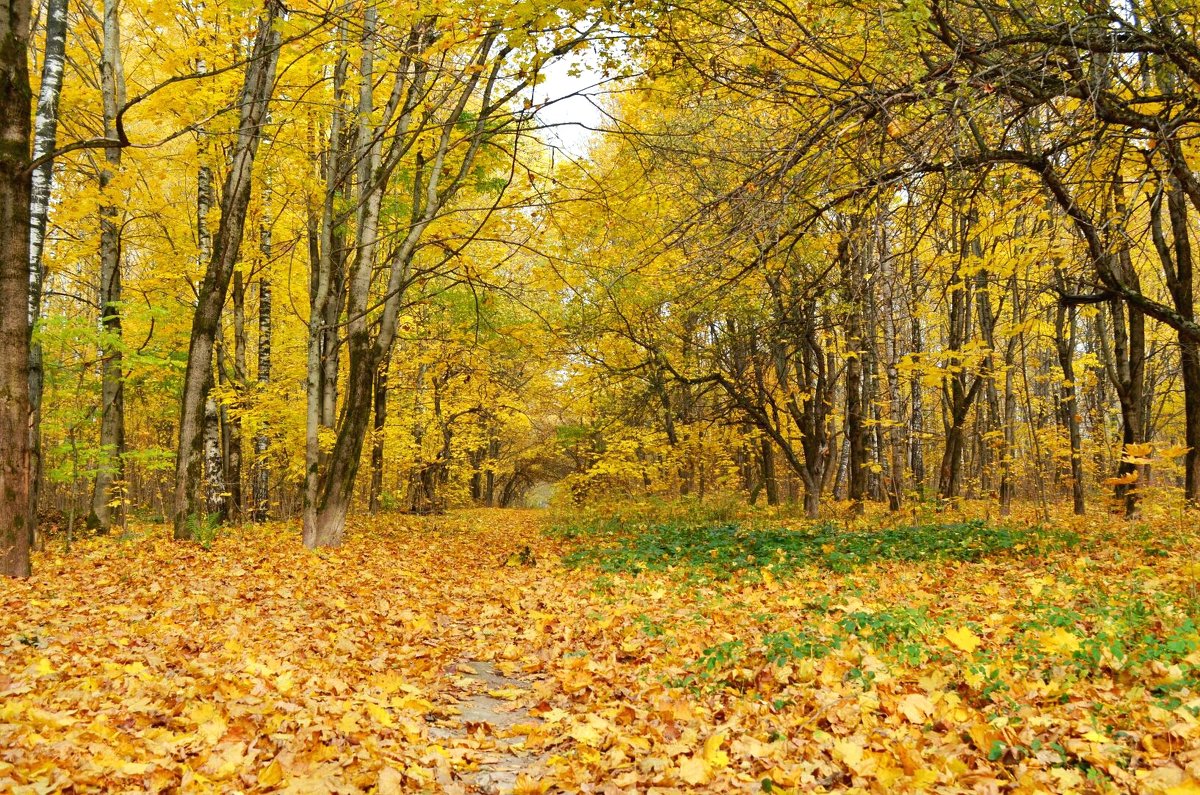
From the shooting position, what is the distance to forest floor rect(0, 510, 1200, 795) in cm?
315

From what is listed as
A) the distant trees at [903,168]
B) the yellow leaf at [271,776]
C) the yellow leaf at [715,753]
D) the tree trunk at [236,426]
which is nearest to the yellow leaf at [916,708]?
the yellow leaf at [715,753]

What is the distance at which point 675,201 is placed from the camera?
11.9 metres

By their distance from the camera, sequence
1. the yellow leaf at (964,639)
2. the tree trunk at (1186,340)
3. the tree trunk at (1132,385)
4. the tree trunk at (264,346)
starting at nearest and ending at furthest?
the yellow leaf at (964,639)
the tree trunk at (1186,340)
the tree trunk at (1132,385)
the tree trunk at (264,346)

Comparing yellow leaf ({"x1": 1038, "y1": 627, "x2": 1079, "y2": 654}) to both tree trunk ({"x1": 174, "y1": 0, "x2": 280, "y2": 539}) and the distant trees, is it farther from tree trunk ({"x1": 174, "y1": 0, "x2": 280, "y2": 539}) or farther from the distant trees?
tree trunk ({"x1": 174, "y1": 0, "x2": 280, "y2": 539})

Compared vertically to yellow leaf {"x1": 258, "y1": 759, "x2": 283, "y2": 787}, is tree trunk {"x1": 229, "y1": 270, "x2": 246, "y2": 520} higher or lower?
higher

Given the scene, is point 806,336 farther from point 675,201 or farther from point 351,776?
point 351,776

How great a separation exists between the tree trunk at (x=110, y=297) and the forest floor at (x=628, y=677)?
473 cm

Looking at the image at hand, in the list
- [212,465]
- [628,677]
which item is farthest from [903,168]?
[212,465]

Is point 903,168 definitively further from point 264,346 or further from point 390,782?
point 264,346

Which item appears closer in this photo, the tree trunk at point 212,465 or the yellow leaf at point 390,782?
the yellow leaf at point 390,782

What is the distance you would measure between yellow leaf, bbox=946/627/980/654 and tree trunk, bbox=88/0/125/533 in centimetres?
1186

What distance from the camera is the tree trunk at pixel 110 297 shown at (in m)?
11.8

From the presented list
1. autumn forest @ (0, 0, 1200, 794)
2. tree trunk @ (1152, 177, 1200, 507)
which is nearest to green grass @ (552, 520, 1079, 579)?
autumn forest @ (0, 0, 1200, 794)

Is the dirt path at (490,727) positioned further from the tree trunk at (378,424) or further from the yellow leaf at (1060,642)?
the tree trunk at (378,424)
